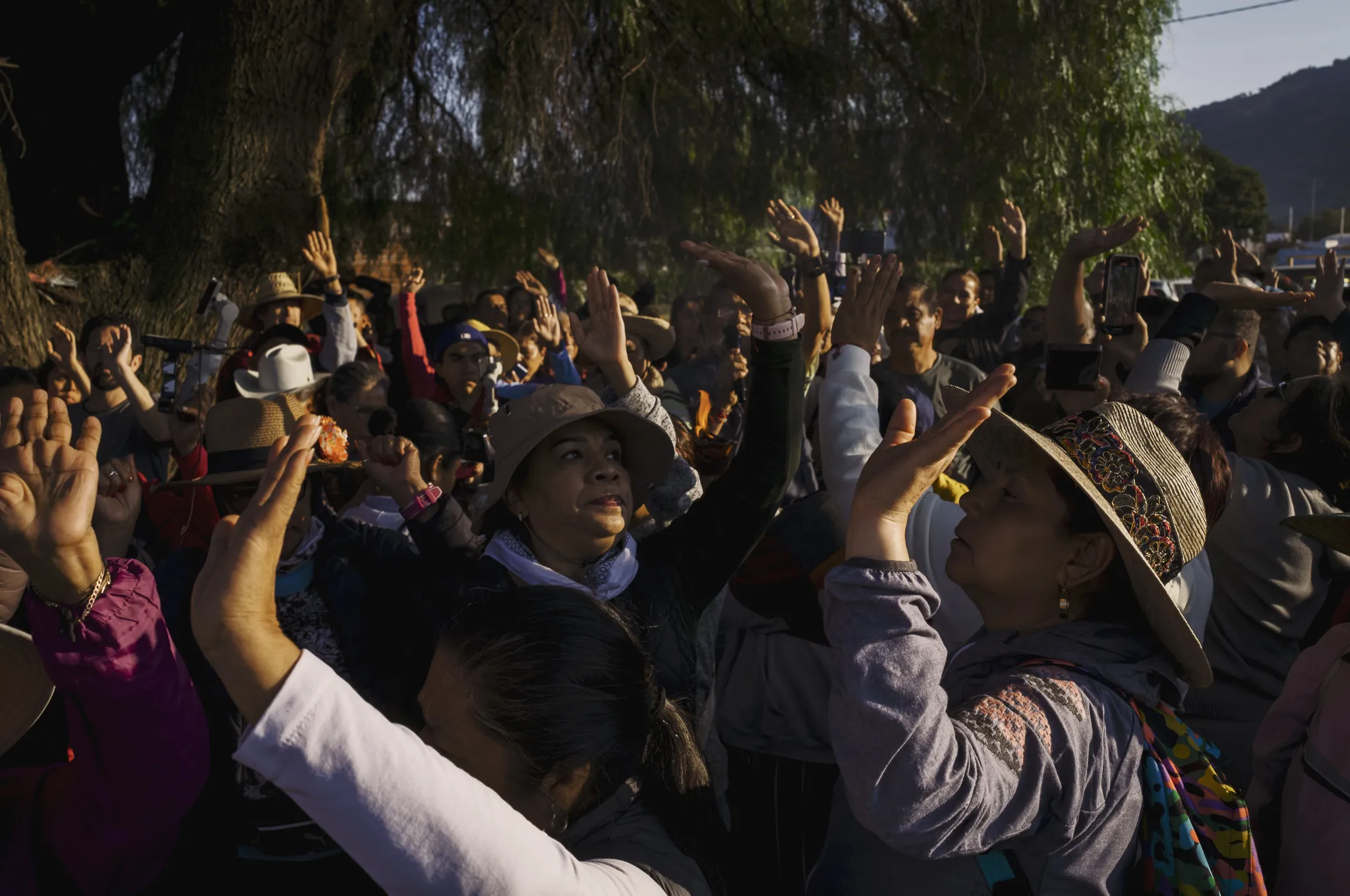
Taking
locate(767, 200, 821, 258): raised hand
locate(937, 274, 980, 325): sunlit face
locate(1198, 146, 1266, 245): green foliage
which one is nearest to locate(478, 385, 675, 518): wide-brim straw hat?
locate(767, 200, 821, 258): raised hand

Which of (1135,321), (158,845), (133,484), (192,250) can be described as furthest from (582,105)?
(158,845)

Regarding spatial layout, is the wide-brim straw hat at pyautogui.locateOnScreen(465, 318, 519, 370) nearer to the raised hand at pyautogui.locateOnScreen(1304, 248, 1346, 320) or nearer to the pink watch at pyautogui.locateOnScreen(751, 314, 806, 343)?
the pink watch at pyautogui.locateOnScreen(751, 314, 806, 343)

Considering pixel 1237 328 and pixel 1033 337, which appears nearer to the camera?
pixel 1237 328

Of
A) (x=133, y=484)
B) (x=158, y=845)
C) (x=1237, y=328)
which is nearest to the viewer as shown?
(x=158, y=845)

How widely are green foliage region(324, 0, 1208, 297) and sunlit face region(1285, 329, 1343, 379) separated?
15.8ft

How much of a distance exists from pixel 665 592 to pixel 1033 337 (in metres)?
4.98

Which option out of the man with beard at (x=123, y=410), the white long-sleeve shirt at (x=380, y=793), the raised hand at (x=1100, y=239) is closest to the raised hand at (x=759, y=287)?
the white long-sleeve shirt at (x=380, y=793)

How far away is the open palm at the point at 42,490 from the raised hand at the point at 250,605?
365mm

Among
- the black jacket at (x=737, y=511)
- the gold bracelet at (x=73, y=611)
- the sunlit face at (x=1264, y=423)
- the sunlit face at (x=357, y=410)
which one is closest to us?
the gold bracelet at (x=73, y=611)

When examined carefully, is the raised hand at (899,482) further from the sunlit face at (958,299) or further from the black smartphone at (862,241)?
the sunlit face at (958,299)

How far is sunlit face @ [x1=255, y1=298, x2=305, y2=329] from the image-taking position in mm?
6664

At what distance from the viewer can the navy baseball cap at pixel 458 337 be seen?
5.44 m

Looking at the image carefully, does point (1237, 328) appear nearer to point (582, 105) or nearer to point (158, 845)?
point (158, 845)

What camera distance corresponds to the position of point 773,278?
2439mm
